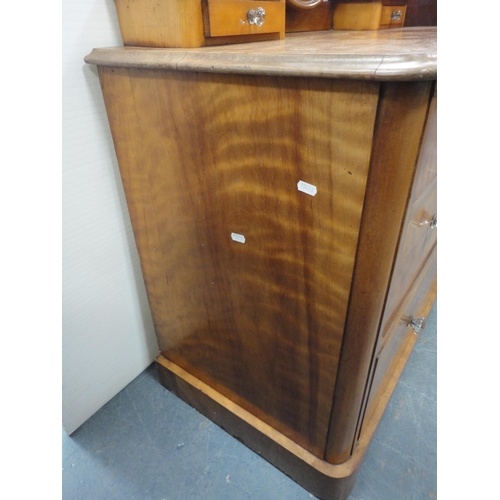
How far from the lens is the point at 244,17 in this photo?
66 cm

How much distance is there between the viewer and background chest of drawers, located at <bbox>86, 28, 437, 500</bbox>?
18.0 inches

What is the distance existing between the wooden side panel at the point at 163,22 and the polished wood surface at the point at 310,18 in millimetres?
361

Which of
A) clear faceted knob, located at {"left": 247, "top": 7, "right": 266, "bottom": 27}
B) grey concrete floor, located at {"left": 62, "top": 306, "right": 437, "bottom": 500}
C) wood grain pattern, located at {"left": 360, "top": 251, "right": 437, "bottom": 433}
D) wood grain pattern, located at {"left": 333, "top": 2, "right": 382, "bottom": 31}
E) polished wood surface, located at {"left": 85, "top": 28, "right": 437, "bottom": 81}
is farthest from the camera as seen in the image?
wood grain pattern, located at {"left": 333, "top": 2, "right": 382, "bottom": 31}

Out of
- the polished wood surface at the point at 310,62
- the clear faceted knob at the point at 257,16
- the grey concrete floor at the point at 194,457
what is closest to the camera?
the polished wood surface at the point at 310,62

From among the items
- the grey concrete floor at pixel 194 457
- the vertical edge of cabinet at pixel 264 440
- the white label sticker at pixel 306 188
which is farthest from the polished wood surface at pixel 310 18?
the grey concrete floor at pixel 194 457

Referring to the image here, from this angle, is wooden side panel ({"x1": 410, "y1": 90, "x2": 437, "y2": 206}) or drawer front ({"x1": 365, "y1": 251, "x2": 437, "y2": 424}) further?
drawer front ({"x1": 365, "y1": 251, "x2": 437, "y2": 424})

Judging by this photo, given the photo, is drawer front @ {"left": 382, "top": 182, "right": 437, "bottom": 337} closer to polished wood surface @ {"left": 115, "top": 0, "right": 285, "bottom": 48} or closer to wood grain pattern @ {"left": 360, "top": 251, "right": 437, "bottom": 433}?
wood grain pattern @ {"left": 360, "top": 251, "right": 437, "bottom": 433}

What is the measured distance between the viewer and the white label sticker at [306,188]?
0.53m

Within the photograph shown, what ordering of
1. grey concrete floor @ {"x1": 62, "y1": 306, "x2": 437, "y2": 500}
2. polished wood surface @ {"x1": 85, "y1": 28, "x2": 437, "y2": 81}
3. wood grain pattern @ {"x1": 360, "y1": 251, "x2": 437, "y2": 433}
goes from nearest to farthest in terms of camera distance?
polished wood surface @ {"x1": 85, "y1": 28, "x2": 437, "y2": 81}, wood grain pattern @ {"x1": 360, "y1": 251, "x2": 437, "y2": 433}, grey concrete floor @ {"x1": 62, "y1": 306, "x2": 437, "y2": 500}

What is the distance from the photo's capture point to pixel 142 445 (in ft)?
3.32

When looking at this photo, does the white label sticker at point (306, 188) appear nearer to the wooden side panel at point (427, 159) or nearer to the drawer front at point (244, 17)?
the wooden side panel at point (427, 159)

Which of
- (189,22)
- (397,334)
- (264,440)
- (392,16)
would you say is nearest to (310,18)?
(392,16)

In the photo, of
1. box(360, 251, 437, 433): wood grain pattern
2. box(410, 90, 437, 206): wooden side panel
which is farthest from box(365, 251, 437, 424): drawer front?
box(410, 90, 437, 206): wooden side panel

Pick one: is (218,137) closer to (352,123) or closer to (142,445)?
(352,123)
